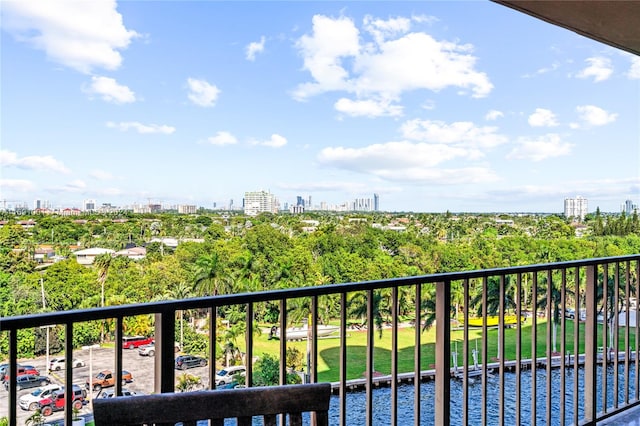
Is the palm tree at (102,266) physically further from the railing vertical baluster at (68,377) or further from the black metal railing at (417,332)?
the railing vertical baluster at (68,377)

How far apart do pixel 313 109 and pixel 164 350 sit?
2944 centimetres

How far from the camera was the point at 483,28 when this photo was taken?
26.5 m

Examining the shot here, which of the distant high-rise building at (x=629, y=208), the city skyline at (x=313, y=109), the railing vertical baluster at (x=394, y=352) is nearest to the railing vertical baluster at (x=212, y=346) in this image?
the railing vertical baluster at (x=394, y=352)

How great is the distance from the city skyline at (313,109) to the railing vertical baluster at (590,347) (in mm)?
21476

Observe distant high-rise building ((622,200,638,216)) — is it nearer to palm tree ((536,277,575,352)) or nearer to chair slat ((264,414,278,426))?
palm tree ((536,277,575,352))

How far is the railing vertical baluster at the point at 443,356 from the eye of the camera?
2045mm

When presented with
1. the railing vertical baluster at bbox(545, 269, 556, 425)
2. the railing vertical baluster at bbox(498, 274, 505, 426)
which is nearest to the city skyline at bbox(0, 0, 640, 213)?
the railing vertical baluster at bbox(545, 269, 556, 425)

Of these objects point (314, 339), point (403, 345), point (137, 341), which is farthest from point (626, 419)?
point (403, 345)

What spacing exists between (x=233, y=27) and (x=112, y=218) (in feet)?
47.4

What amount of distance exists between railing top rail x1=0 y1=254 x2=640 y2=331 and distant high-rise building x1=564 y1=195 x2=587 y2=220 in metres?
18.8

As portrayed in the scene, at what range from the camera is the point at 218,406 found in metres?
0.93

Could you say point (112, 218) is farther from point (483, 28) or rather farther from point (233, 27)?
point (483, 28)

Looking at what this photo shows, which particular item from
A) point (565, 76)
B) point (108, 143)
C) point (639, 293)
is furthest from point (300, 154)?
point (639, 293)

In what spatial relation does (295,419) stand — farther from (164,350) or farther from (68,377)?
(68,377)
